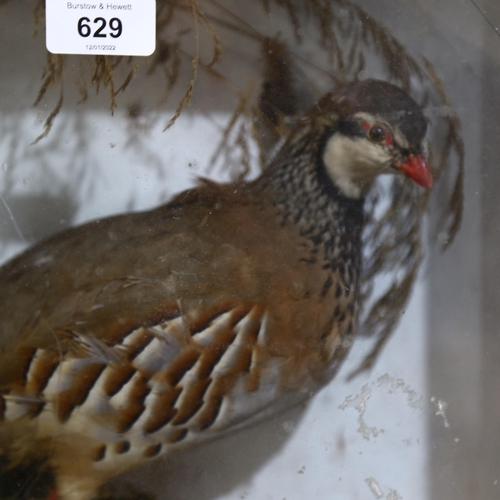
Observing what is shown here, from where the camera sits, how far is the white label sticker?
0.65 m

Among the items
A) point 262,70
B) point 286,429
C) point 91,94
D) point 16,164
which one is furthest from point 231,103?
point 286,429

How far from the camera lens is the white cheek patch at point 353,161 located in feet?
2.22

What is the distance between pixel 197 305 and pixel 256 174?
0.22m

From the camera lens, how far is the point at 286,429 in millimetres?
713

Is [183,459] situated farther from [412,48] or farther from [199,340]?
[412,48]

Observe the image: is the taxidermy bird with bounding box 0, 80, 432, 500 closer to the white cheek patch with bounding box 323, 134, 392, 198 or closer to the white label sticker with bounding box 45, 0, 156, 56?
the white cheek patch with bounding box 323, 134, 392, 198

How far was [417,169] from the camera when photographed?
69 cm

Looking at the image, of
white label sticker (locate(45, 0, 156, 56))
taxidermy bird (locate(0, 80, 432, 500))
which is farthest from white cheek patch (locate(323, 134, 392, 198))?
white label sticker (locate(45, 0, 156, 56))

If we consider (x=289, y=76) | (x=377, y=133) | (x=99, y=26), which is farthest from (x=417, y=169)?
(x=99, y=26)

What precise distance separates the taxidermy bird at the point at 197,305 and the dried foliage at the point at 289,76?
33mm

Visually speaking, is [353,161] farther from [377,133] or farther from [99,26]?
[99,26]

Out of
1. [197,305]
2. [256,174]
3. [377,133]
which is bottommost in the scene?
[197,305]

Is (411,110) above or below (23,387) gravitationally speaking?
above

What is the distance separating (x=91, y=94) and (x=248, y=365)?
0.48 metres
